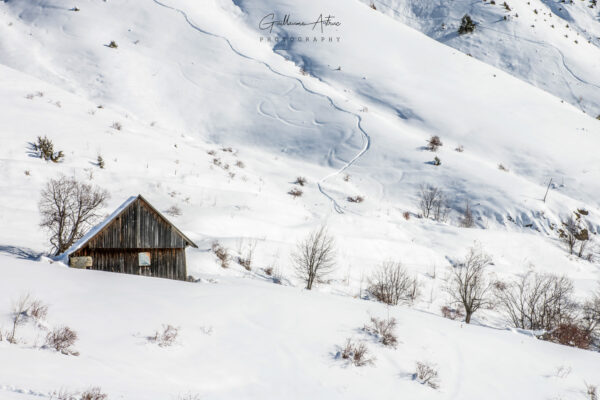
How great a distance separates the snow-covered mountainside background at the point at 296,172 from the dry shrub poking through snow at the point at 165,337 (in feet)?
0.62

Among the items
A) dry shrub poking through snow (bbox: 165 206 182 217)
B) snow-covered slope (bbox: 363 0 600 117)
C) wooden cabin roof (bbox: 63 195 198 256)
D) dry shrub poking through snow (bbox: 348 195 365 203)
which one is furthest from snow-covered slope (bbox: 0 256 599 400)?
snow-covered slope (bbox: 363 0 600 117)

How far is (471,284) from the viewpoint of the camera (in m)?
23.8

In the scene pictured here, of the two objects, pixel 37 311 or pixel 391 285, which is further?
pixel 391 285

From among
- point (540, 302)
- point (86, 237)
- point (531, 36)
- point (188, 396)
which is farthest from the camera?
point (531, 36)

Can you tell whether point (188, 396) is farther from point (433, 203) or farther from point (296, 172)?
point (433, 203)

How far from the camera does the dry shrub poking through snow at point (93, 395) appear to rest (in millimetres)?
6547

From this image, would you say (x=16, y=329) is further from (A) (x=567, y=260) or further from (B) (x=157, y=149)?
(A) (x=567, y=260)

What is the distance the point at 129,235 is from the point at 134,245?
1.66 feet

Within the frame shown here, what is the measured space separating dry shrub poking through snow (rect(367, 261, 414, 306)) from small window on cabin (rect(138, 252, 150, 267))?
13.7 meters

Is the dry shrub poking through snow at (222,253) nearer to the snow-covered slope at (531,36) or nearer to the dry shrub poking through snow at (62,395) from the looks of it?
the dry shrub poking through snow at (62,395)

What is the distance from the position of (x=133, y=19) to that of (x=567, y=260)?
55600 mm

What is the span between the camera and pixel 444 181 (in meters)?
36.9

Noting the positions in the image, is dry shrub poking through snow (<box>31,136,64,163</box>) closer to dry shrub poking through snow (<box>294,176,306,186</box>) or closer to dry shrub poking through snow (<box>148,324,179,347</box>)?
dry shrub poking through snow (<box>294,176,306,186</box>)

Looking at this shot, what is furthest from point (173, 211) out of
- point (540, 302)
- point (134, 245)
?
point (540, 302)
